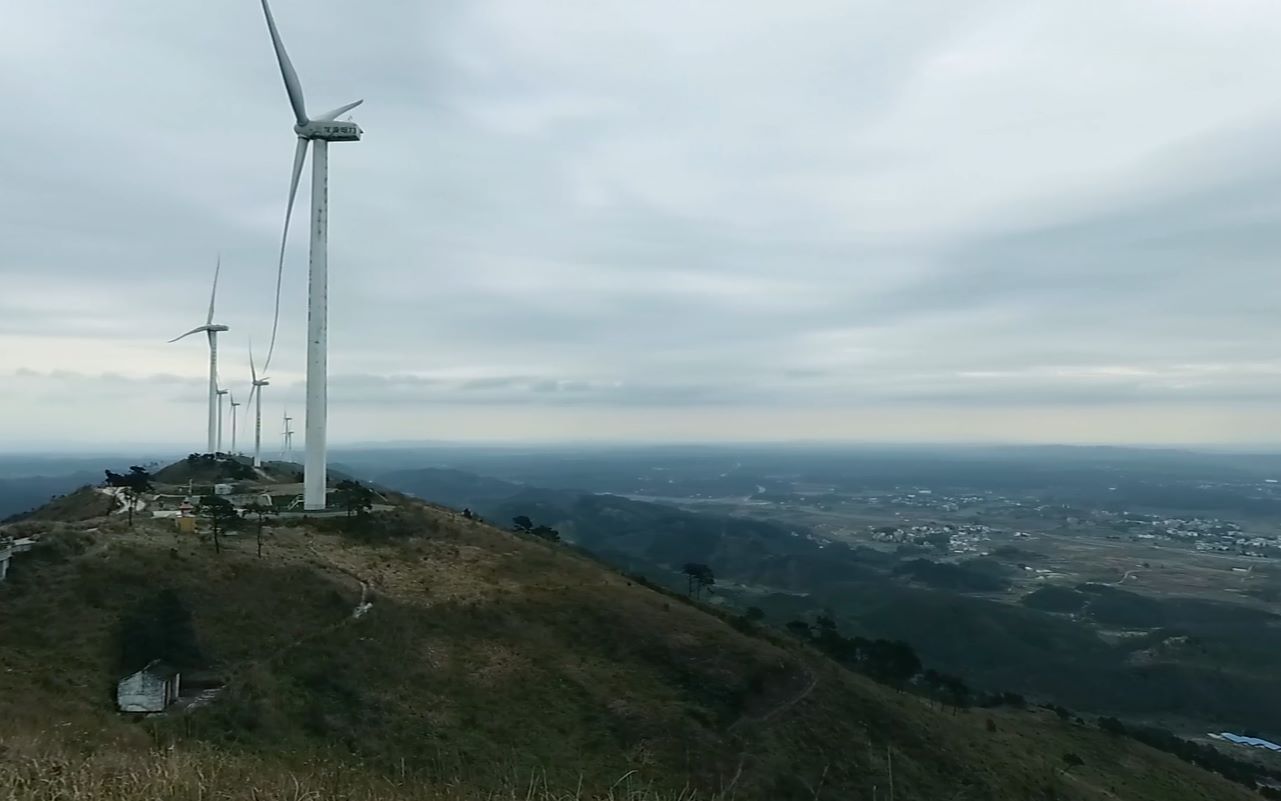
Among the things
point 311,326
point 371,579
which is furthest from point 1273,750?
point 311,326

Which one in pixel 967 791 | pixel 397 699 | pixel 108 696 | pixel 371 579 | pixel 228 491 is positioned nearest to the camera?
pixel 108 696

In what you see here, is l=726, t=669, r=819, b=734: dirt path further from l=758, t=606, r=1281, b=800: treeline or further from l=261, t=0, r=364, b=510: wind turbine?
l=261, t=0, r=364, b=510: wind turbine

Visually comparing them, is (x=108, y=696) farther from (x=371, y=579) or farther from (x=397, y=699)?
(x=371, y=579)

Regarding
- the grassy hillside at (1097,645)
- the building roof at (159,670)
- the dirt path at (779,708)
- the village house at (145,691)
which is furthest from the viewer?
the grassy hillside at (1097,645)

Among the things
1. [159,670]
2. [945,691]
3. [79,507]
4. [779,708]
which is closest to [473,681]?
[159,670]

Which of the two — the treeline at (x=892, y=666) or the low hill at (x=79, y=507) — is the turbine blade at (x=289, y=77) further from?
the treeline at (x=892, y=666)

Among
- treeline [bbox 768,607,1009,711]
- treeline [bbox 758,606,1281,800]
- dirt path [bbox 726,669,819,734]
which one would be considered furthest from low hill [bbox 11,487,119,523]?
treeline [bbox 768,607,1009,711]

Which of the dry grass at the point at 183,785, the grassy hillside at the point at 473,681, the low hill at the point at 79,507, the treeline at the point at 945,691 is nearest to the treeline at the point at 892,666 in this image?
the treeline at the point at 945,691
